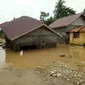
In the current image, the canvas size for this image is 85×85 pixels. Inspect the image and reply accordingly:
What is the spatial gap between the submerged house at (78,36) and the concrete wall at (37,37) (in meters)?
4.04

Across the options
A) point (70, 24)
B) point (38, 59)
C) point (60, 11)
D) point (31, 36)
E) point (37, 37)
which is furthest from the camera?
point (60, 11)

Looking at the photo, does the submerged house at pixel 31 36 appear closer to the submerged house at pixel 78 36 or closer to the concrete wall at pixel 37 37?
the concrete wall at pixel 37 37

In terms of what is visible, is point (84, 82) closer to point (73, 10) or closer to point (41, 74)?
point (41, 74)

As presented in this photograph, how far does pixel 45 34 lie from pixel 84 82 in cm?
1425

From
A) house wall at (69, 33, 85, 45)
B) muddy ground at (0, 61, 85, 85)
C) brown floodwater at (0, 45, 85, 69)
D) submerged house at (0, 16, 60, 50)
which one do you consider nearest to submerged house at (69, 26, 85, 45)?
house wall at (69, 33, 85, 45)

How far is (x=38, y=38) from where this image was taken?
22.1 metres

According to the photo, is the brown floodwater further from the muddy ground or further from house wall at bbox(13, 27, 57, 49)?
house wall at bbox(13, 27, 57, 49)

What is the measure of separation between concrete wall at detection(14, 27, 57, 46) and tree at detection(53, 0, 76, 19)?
27.1 m

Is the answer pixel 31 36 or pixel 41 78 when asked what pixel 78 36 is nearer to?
pixel 31 36

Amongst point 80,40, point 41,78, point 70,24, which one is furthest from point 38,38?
point 41,78

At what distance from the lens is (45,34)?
22.5 metres

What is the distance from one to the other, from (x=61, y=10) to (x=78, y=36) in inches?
959

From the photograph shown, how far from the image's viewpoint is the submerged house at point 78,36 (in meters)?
25.0

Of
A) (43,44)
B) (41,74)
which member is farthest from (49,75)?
(43,44)
